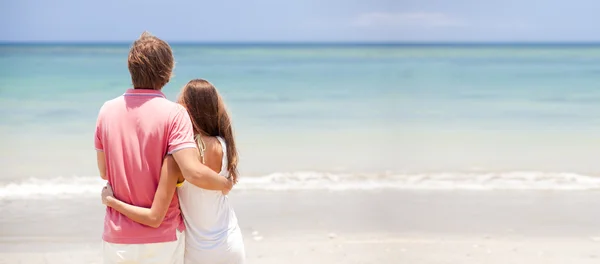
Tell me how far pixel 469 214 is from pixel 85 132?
6.93 metres

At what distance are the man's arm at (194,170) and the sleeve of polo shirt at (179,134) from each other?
16mm

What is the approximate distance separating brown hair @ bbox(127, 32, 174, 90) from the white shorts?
1.75 ft

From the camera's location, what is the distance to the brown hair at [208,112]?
243 cm

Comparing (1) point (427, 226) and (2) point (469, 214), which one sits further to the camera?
(2) point (469, 214)

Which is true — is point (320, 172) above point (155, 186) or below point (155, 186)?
below

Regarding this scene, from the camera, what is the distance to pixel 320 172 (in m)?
7.67

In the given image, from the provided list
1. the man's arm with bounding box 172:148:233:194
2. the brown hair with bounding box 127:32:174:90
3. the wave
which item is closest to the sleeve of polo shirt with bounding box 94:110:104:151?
the brown hair with bounding box 127:32:174:90

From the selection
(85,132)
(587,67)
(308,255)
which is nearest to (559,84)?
(587,67)

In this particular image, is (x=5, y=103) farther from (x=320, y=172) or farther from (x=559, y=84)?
(x=559, y=84)

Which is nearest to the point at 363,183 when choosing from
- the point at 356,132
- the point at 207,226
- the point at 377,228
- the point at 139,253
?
the point at 377,228

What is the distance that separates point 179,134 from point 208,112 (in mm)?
288

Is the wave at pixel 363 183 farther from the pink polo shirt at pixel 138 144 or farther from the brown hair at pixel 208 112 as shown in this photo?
A: the pink polo shirt at pixel 138 144

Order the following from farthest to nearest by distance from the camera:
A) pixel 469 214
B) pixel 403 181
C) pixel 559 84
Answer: pixel 559 84
pixel 403 181
pixel 469 214

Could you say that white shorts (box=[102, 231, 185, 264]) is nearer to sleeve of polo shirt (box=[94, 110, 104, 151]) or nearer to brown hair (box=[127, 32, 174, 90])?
sleeve of polo shirt (box=[94, 110, 104, 151])
